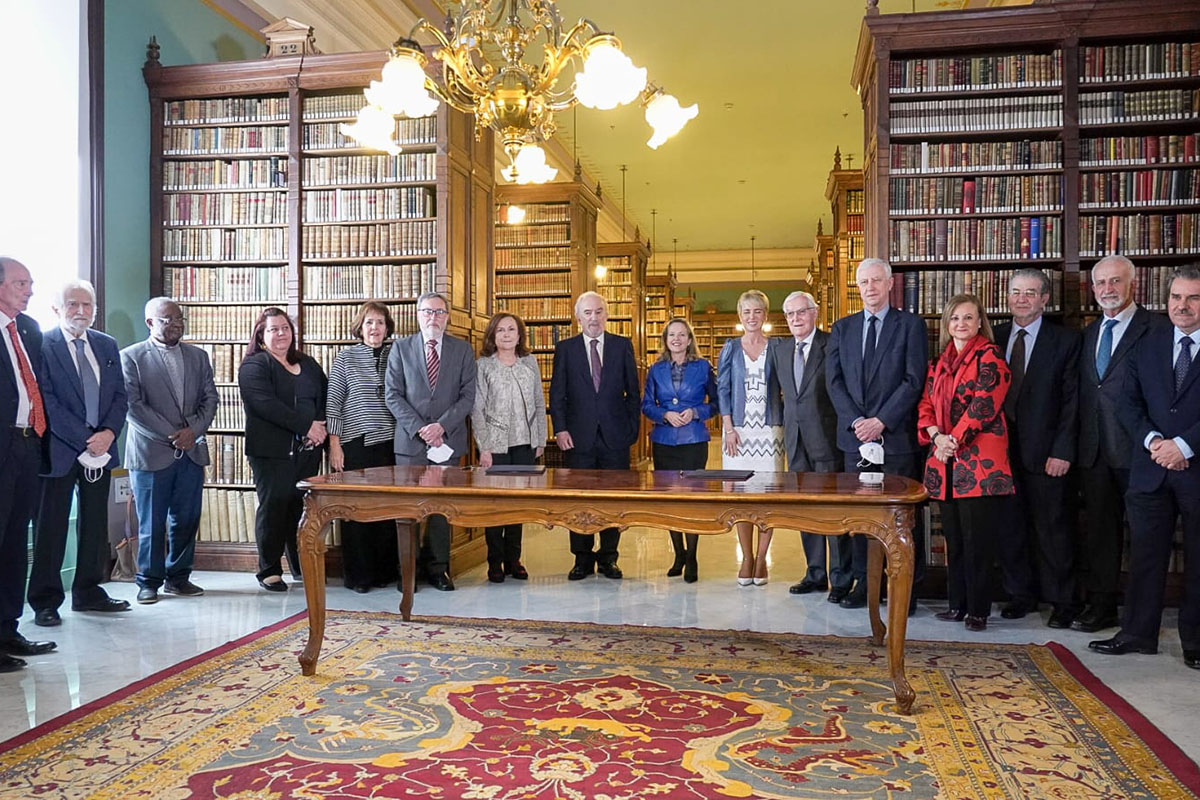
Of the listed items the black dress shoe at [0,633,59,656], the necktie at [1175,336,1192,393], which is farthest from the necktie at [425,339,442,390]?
the necktie at [1175,336,1192,393]

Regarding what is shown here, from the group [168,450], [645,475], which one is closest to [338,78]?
[168,450]

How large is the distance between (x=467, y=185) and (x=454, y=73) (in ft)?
5.79

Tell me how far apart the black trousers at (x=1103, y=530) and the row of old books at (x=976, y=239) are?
1321 mm

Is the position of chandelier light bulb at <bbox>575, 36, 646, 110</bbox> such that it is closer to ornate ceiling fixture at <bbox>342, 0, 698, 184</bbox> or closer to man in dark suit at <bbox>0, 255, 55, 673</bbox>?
ornate ceiling fixture at <bbox>342, 0, 698, 184</bbox>

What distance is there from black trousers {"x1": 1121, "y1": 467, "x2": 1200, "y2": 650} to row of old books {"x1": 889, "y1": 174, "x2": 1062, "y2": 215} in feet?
6.05

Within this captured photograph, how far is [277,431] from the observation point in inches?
192

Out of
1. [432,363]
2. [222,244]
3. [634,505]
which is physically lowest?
[634,505]

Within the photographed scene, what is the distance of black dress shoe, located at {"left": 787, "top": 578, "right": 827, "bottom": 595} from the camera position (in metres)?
4.76

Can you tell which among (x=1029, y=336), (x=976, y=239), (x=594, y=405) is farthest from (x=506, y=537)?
(x=976, y=239)

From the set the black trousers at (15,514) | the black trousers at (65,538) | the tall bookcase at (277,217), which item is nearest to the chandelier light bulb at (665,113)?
the tall bookcase at (277,217)

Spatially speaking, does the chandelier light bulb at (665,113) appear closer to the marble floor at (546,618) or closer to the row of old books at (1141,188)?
the marble floor at (546,618)

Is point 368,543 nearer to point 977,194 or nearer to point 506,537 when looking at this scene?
point 506,537

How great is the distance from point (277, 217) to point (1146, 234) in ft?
16.3

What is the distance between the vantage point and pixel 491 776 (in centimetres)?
238
